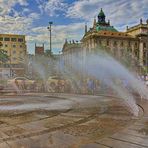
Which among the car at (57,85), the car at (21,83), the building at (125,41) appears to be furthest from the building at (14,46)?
the car at (57,85)

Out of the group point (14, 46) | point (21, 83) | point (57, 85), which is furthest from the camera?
point (14, 46)

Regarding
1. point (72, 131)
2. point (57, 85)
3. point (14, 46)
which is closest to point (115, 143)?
point (72, 131)

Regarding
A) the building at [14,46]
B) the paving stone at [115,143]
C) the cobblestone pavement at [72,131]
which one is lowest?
the cobblestone pavement at [72,131]

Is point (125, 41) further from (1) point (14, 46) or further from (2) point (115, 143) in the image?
(2) point (115, 143)

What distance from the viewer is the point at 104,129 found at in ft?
25.4

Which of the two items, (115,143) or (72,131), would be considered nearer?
(115,143)

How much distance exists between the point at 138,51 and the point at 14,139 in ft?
300

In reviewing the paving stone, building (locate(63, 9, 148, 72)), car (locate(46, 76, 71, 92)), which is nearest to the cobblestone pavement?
the paving stone

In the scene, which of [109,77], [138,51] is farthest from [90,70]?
[138,51]

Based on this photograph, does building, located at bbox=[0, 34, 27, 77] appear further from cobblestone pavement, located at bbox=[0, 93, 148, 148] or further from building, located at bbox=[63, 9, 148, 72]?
cobblestone pavement, located at bbox=[0, 93, 148, 148]

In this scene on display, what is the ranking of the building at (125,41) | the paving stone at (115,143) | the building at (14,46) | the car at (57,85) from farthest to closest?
the building at (14,46) → the building at (125,41) → the car at (57,85) → the paving stone at (115,143)

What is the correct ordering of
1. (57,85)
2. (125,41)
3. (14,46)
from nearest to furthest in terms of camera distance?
(57,85) < (125,41) < (14,46)

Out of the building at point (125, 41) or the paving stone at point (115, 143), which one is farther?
the building at point (125, 41)

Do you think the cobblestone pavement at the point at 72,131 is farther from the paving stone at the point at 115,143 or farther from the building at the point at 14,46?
the building at the point at 14,46
